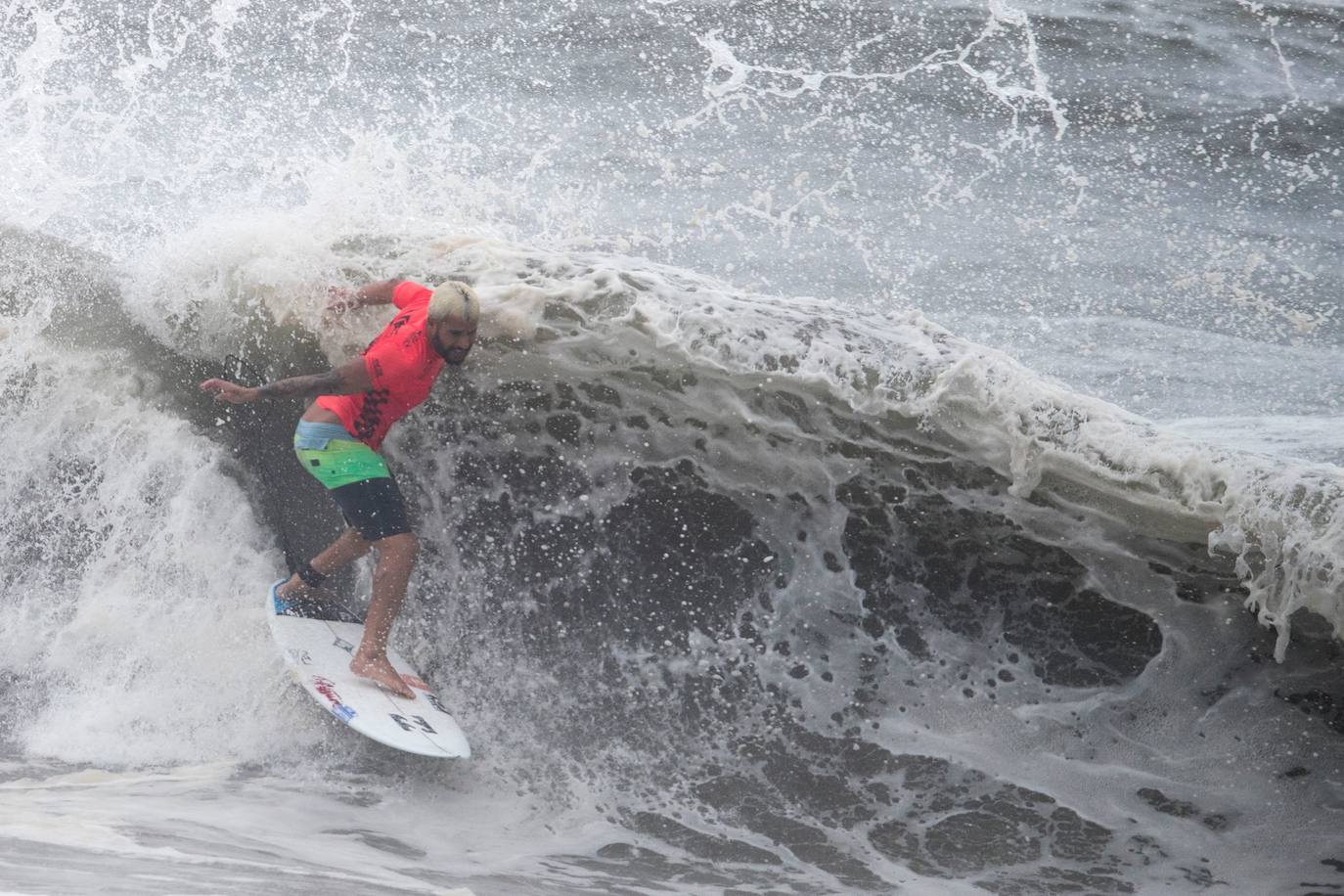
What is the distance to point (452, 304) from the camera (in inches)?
171

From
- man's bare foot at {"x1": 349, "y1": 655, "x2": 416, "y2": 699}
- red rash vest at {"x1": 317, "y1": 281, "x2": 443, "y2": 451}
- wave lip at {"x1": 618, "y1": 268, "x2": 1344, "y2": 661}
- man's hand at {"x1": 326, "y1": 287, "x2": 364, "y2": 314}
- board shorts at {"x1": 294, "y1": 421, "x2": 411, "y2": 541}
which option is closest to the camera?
red rash vest at {"x1": 317, "y1": 281, "x2": 443, "y2": 451}

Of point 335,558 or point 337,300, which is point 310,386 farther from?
point 337,300

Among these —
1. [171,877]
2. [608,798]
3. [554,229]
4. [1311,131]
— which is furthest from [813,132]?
[171,877]

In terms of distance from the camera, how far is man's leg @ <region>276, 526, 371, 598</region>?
16.3 feet

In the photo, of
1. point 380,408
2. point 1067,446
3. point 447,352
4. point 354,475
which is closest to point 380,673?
point 354,475

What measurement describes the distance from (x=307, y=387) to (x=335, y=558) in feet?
3.05

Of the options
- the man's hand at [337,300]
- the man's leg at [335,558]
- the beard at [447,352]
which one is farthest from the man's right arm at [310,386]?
the man's hand at [337,300]

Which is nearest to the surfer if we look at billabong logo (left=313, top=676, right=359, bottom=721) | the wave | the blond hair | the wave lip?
the blond hair

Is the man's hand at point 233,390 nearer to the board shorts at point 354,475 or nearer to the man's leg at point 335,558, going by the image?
the board shorts at point 354,475

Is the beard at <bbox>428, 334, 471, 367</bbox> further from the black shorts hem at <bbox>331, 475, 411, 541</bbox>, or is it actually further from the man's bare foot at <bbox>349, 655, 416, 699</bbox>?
the man's bare foot at <bbox>349, 655, 416, 699</bbox>

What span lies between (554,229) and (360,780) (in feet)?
12.8

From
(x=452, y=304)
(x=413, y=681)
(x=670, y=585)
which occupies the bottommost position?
(x=413, y=681)

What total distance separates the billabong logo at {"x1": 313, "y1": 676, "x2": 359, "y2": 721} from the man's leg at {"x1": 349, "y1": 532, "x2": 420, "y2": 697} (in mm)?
124

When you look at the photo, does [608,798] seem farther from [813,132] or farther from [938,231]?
[813,132]
